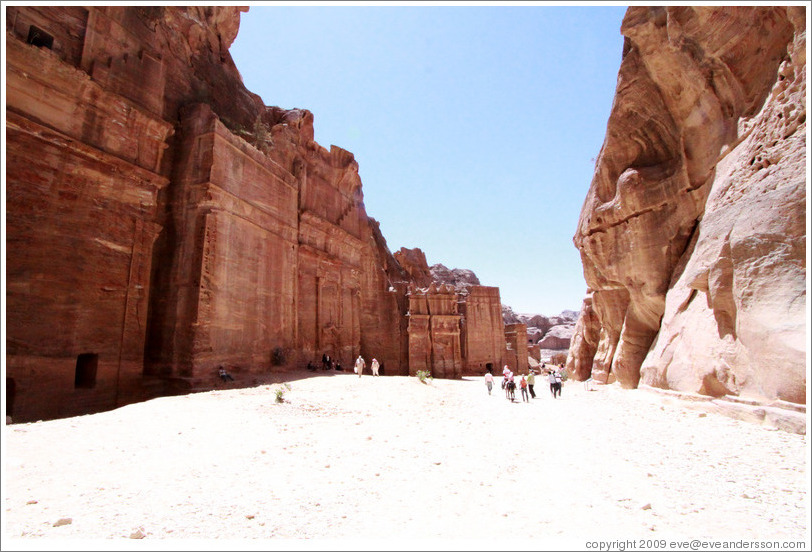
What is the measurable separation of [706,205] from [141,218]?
1674 cm

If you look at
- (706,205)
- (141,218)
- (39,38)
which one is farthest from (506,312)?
(39,38)

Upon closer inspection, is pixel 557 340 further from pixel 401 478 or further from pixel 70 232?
pixel 401 478

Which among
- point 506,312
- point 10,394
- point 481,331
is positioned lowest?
point 10,394

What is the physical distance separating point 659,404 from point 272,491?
9789mm

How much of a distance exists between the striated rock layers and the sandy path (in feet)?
12.9

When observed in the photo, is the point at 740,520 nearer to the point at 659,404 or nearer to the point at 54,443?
the point at 659,404

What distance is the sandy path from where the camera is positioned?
417 cm

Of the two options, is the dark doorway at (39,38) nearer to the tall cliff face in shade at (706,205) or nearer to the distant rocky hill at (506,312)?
the tall cliff face in shade at (706,205)

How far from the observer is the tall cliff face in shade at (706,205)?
25.5 ft

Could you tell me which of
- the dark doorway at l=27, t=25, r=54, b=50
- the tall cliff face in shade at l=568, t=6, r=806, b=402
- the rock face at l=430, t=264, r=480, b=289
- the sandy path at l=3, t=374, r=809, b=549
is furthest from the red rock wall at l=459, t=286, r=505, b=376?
the dark doorway at l=27, t=25, r=54, b=50

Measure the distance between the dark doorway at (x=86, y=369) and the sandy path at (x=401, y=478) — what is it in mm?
3780

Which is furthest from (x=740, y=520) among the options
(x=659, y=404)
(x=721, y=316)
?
(x=659, y=404)

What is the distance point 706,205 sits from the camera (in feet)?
A: 35.8

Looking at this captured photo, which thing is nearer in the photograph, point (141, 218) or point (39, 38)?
point (39, 38)
